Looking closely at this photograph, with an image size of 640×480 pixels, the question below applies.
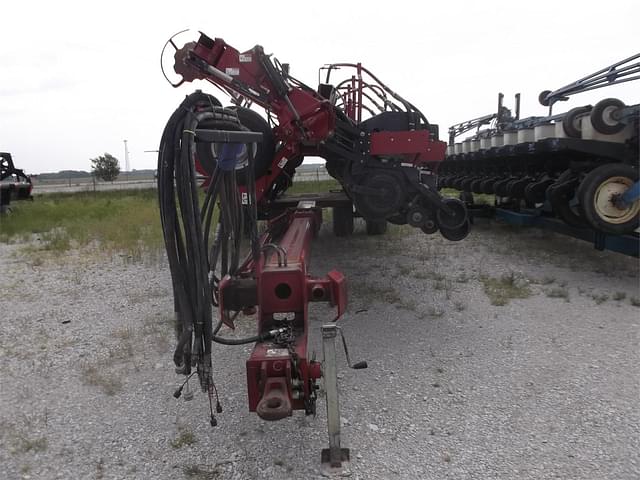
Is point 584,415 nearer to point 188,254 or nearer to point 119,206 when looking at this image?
point 188,254

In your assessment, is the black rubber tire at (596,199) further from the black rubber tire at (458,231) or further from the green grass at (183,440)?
the green grass at (183,440)

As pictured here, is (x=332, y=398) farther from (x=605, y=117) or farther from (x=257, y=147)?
(x=605, y=117)

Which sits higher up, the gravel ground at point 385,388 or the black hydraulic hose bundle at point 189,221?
the black hydraulic hose bundle at point 189,221

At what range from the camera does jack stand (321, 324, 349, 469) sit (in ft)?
7.97

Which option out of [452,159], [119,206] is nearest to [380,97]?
[452,159]

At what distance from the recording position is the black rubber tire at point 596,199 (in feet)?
17.0

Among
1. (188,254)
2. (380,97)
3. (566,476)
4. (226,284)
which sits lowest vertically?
(566,476)

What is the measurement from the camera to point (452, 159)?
10945mm

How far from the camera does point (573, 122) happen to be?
5.78m

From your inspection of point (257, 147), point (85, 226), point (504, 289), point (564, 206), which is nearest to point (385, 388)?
point (504, 289)

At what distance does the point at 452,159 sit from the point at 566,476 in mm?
9170

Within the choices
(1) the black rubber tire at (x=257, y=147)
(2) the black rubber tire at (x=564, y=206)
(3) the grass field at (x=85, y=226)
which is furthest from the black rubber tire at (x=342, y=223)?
(2) the black rubber tire at (x=564, y=206)

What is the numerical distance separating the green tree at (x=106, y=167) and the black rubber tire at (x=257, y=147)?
4145 cm

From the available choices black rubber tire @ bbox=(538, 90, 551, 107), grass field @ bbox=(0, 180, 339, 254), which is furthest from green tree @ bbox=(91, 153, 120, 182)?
black rubber tire @ bbox=(538, 90, 551, 107)
